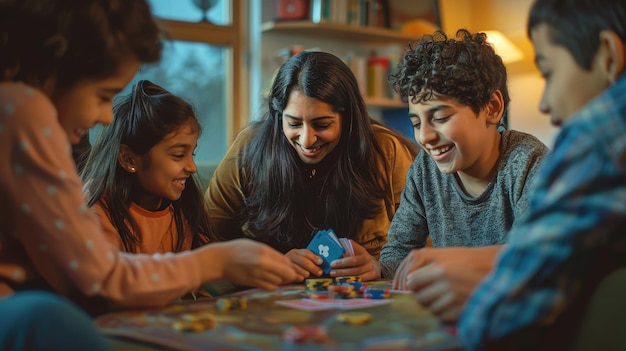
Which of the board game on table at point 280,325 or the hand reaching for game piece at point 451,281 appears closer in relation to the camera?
the board game on table at point 280,325

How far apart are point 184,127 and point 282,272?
0.72 meters

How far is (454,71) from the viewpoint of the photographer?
5.51 feet

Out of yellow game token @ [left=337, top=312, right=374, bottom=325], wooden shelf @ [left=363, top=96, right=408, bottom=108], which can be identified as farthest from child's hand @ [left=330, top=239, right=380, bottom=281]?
wooden shelf @ [left=363, top=96, right=408, bottom=108]

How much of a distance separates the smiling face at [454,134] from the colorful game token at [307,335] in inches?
30.2

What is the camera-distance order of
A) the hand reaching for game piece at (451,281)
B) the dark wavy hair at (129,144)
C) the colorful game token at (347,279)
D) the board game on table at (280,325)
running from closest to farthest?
1. the board game on table at (280,325)
2. the hand reaching for game piece at (451,281)
3. the colorful game token at (347,279)
4. the dark wavy hair at (129,144)

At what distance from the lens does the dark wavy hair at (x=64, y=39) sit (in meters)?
1.10

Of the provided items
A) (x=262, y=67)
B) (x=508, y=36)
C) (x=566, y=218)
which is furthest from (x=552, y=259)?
(x=508, y=36)

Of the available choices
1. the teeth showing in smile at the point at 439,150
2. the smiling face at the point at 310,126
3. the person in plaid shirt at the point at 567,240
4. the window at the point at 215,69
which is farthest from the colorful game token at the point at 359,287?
the window at the point at 215,69

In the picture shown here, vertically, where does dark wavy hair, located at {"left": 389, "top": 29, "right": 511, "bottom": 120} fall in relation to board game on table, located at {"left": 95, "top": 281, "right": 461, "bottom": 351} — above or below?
above

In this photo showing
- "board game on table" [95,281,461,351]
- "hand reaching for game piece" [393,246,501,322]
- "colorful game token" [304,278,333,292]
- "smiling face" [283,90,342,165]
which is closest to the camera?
"board game on table" [95,281,461,351]

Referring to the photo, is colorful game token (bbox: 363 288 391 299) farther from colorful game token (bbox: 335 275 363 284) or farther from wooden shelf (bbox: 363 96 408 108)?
wooden shelf (bbox: 363 96 408 108)

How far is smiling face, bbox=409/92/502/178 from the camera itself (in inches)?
65.5

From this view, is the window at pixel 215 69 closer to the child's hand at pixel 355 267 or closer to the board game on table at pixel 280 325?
the child's hand at pixel 355 267

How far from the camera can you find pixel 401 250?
Answer: 6.14ft
